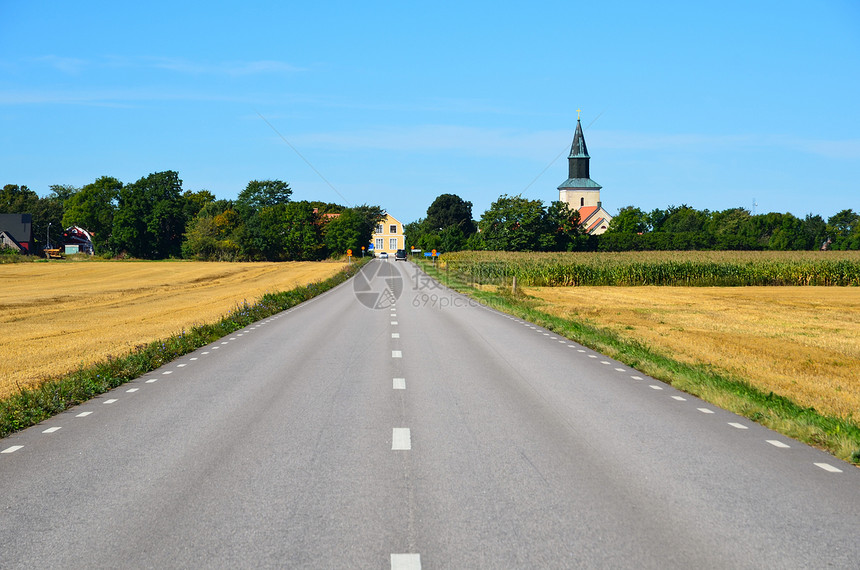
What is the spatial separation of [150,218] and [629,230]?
9774cm

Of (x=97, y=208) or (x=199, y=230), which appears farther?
(x=97, y=208)

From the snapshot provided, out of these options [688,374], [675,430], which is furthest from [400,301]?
[675,430]

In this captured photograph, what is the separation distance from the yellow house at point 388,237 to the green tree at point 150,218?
6906cm

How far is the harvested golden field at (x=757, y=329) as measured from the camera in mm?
13078

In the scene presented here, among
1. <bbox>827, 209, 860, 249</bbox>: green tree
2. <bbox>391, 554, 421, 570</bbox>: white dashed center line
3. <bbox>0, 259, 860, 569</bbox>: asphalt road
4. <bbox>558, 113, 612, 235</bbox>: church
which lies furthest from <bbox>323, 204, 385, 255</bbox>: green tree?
<bbox>391, 554, 421, 570</bbox>: white dashed center line

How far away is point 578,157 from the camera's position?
557ft

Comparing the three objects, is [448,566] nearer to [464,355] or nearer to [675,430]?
[675,430]

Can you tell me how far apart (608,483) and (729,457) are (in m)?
1.76

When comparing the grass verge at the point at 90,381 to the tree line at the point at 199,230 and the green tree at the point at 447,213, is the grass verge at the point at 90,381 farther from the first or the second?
the green tree at the point at 447,213

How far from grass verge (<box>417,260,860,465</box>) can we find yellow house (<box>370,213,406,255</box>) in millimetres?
173409

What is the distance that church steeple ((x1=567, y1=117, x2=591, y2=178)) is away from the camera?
6688 inches

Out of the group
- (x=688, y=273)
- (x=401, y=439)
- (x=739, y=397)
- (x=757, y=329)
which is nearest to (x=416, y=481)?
(x=401, y=439)

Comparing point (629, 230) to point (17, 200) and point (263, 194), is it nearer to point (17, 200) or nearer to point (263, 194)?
point (263, 194)

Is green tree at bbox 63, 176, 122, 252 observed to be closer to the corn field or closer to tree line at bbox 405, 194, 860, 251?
tree line at bbox 405, 194, 860, 251
